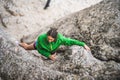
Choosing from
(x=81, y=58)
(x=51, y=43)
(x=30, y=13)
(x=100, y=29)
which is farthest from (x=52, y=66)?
(x=30, y=13)

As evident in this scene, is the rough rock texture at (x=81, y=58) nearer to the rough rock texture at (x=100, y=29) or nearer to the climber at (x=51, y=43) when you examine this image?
the rough rock texture at (x=100, y=29)

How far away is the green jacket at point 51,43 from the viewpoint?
28.4 ft

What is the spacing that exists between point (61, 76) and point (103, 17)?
3.68 meters

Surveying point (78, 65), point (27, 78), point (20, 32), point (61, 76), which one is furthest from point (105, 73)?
point (20, 32)

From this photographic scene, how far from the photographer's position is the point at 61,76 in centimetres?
759

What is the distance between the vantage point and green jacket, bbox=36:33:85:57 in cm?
866

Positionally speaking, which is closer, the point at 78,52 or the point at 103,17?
the point at 78,52

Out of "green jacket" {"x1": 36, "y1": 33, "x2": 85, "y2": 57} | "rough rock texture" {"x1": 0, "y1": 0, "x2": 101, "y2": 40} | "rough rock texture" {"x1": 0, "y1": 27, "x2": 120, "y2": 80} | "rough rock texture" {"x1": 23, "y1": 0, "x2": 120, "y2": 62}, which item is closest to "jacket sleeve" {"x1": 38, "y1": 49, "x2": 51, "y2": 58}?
"green jacket" {"x1": 36, "y1": 33, "x2": 85, "y2": 57}

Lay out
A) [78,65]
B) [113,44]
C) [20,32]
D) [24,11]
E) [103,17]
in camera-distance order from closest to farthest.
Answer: [78,65] → [113,44] → [103,17] → [20,32] → [24,11]

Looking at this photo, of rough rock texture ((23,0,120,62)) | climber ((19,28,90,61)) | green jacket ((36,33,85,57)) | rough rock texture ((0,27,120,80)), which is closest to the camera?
rough rock texture ((0,27,120,80))

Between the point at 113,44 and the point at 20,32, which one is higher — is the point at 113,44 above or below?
above

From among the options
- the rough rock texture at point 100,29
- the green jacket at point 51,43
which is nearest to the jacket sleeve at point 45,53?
the green jacket at point 51,43

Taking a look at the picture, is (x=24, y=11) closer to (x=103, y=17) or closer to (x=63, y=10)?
(x=63, y=10)

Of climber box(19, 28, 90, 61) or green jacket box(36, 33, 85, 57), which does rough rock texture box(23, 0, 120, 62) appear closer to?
climber box(19, 28, 90, 61)
